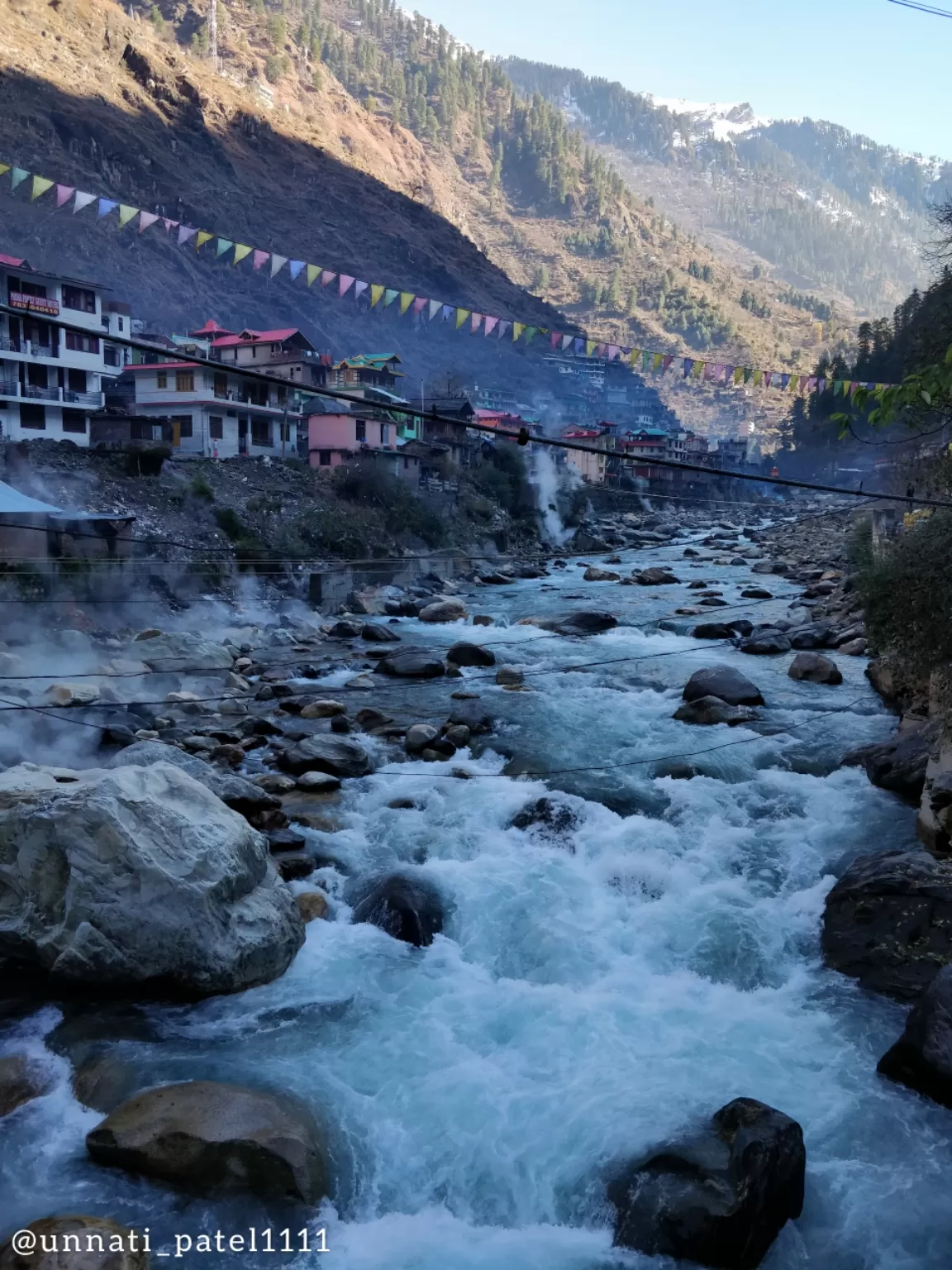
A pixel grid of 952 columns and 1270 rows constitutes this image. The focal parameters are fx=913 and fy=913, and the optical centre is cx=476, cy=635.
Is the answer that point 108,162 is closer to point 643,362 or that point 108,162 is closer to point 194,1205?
point 643,362

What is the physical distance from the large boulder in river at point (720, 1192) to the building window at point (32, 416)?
30460 millimetres

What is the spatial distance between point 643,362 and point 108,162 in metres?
45.2

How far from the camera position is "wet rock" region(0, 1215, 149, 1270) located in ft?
16.6

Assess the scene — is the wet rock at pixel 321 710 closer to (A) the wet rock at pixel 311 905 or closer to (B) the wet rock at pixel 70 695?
(B) the wet rock at pixel 70 695

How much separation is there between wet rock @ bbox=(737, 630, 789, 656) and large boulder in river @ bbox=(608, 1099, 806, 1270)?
16420 millimetres

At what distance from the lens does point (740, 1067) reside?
731 cm

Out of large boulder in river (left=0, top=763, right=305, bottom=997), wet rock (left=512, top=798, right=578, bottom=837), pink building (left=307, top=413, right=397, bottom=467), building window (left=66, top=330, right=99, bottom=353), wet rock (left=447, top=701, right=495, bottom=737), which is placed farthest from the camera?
pink building (left=307, top=413, right=397, bottom=467)

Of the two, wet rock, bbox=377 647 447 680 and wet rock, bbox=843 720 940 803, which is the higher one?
wet rock, bbox=843 720 940 803

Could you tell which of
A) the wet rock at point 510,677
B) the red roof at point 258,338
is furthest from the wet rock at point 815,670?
the red roof at point 258,338

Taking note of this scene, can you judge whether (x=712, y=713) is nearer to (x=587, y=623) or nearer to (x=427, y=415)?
(x=587, y=623)

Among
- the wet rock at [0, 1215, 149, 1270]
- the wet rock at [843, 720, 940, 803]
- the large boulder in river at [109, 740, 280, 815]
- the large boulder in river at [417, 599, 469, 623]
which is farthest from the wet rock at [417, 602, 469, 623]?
the wet rock at [0, 1215, 149, 1270]

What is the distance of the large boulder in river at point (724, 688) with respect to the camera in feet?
54.9

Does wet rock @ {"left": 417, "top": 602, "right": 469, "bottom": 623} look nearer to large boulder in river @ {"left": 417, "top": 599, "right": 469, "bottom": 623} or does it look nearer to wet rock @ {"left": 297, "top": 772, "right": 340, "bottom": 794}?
large boulder in river @ {"left": 417, "top": 599, "right": 469, "bottom": 623}

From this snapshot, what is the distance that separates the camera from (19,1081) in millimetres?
6664
